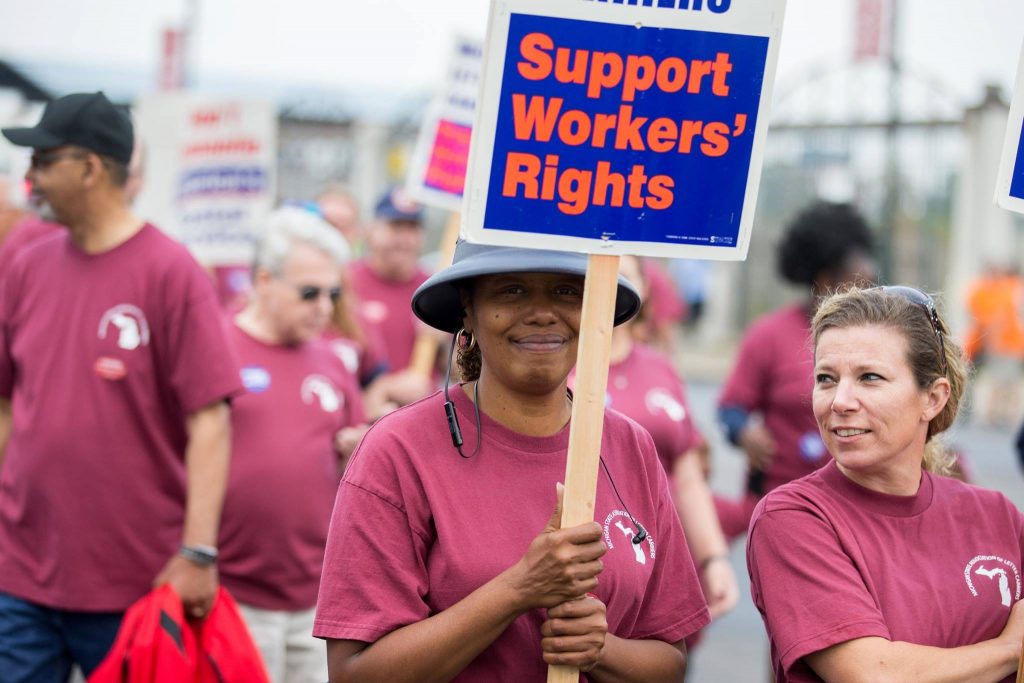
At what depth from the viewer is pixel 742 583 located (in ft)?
30.0

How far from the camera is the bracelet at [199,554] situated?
165 inches

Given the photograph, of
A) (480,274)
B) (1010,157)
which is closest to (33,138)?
(480,274)

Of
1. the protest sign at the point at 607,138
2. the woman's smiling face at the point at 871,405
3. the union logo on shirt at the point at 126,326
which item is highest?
the protest sign at the point at 607,138

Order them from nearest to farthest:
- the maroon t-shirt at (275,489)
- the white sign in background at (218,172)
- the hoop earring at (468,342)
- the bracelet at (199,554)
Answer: the hoop earring at (468,342), the bracelet at (199,554), the maroon t-shirt at (275,489), the white sign in background at (218,172)

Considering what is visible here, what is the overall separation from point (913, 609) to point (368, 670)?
1.11m

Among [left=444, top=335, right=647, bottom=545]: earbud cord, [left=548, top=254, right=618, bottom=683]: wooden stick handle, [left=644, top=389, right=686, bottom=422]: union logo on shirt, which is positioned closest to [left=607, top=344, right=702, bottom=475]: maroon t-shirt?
[left=644, top=389, right=686, bottom=422]: union logo on shirt

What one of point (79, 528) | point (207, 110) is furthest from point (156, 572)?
point (207, 110)

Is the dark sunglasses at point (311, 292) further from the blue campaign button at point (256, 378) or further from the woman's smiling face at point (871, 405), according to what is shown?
the woman's smiling face at point (871, 405)

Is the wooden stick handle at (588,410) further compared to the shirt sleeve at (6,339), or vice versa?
the shirt sleeve at (6,339)

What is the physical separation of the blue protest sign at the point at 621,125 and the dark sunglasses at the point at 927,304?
0.50 meters

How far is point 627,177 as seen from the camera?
278cm

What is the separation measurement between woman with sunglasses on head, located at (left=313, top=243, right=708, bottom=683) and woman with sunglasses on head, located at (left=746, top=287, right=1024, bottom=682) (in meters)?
0.25

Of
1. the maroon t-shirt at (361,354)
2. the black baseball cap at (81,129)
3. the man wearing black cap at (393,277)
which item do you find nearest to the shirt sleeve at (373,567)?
the black baseball cap at (81,129)

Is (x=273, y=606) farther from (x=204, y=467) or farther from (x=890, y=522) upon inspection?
(x=890, y=522)
